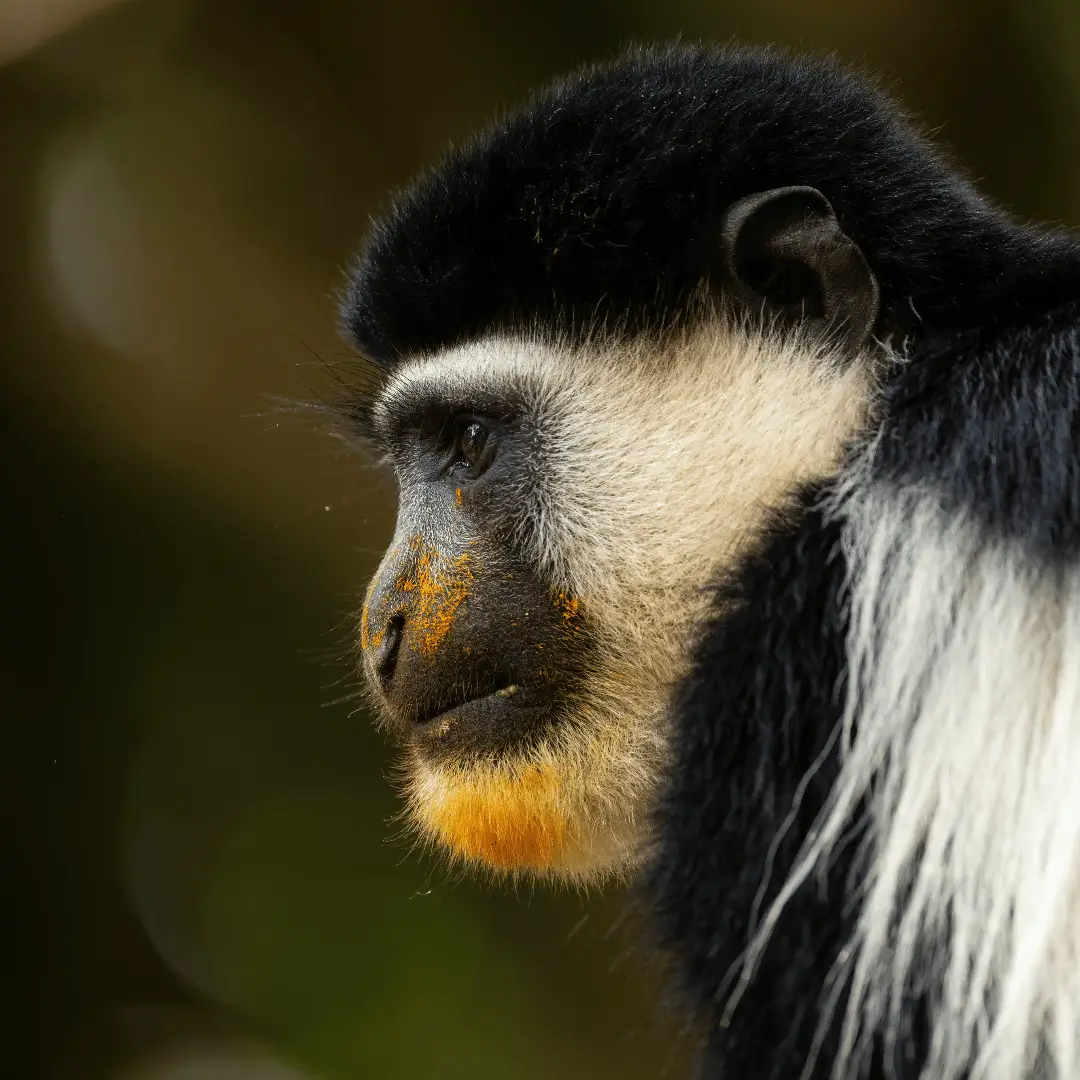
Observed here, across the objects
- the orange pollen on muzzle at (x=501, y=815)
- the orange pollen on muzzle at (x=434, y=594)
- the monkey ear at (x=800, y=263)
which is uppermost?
the monkey ear at (x=800, y=263)

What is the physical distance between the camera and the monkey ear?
1208mm

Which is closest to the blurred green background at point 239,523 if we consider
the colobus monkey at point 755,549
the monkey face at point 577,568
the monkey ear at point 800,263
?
the colobus monkey at point 755,549

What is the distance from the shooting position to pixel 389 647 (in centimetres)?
135

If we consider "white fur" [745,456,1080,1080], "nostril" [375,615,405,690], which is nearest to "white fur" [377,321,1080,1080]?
"white fur" [745,456,1080,1080]

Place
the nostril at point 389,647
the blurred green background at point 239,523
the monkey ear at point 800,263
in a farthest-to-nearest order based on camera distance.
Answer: the blurred green background at point 239,523 → the nostril at point 389,647 → the monkey ear at point 800,263

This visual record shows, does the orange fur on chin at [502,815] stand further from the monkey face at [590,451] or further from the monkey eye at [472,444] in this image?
the monkey eye at [472,444]

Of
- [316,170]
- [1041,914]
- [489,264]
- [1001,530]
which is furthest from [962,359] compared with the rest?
[316,170]

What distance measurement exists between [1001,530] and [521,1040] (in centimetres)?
291

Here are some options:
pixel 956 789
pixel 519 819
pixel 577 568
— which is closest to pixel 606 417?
pixel 577 568

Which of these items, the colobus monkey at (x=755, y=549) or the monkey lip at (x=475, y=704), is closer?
the colobus monkey at (x=755, y=549)

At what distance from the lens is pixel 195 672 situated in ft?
11.2

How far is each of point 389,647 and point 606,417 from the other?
1.09 feet

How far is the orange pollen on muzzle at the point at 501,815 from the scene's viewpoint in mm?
1302

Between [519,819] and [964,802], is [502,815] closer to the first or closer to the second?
[519,819]
